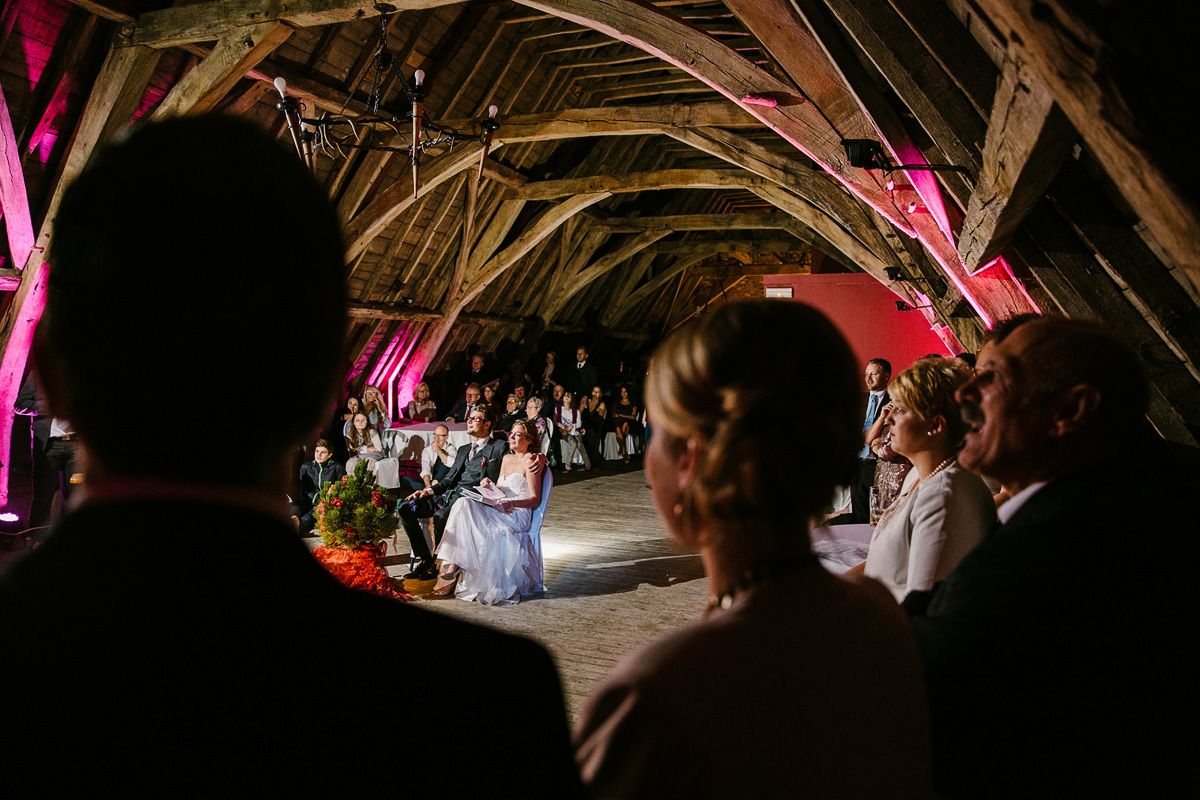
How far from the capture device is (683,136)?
7.41 m

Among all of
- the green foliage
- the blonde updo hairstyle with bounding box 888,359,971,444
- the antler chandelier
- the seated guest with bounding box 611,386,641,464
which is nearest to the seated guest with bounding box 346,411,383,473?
the antler chandelier

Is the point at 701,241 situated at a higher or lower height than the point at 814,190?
higher

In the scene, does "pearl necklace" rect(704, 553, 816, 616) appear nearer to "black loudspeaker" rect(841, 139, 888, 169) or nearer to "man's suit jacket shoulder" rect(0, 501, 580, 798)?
"man's suit jacket shoulder" rect(0, 501, 580, 798)

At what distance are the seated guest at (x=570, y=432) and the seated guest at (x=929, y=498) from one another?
1047 cm

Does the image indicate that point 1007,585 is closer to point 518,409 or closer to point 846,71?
point 846,71

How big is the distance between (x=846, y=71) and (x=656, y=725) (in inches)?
125

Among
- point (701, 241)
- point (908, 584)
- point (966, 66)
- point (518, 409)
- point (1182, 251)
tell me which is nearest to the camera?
point (1182, 251)

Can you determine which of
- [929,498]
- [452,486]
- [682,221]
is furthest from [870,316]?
[929,498]

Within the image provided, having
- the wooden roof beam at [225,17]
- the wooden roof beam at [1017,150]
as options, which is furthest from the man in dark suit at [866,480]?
the wooden roof beam at [225,17]

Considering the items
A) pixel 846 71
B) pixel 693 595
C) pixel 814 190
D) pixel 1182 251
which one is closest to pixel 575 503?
pixel 693 595

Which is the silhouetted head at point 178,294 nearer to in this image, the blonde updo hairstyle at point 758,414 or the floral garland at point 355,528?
the blonde updo hairstyle at point 758,414

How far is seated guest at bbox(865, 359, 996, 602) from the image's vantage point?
196 centimetres

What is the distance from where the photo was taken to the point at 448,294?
12.0m

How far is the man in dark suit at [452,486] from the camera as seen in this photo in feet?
21.9
